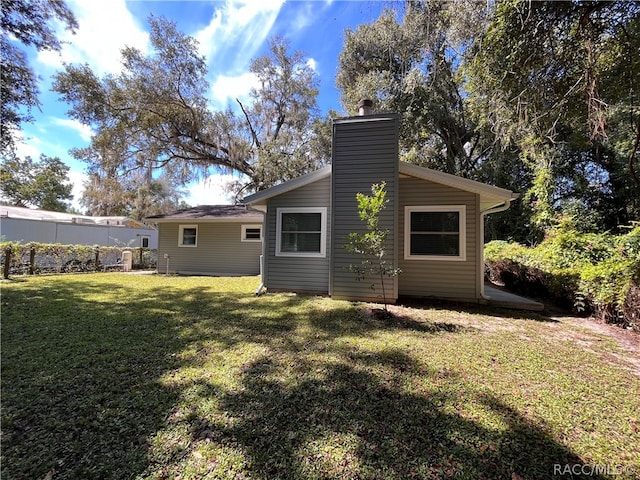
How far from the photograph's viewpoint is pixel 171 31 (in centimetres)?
1358

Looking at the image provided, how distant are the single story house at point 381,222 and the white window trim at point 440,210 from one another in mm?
21

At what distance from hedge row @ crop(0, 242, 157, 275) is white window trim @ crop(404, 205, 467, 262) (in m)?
12.8

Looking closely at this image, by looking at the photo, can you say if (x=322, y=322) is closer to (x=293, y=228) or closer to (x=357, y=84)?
(x=293, y=228)

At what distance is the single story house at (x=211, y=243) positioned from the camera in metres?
11.9

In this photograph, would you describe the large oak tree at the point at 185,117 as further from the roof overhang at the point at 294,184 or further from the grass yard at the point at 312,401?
the grass yard at the point at 312,401

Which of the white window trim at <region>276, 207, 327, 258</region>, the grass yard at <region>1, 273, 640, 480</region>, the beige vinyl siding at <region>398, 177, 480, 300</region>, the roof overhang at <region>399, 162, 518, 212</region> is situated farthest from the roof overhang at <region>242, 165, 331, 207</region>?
the grass yard at <region>1, 273, 640, 480</region>

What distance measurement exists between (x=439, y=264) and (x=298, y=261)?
3.48 meters

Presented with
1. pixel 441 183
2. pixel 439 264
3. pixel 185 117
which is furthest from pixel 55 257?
pixel 441 183

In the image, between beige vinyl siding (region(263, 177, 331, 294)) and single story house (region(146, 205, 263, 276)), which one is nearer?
beige vinyl siding (region(263, 177, 331, 294))

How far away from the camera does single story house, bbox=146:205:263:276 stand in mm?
11906

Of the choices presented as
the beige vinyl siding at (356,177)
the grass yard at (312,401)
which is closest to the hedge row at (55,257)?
the grass yard at (312,401)

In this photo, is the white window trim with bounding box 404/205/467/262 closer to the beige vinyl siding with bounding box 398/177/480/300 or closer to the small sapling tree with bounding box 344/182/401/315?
the beige vinyl siding with bounding box 398/177/480/300

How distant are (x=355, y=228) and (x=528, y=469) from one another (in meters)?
4.90

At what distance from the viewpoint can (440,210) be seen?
681 centimetres
